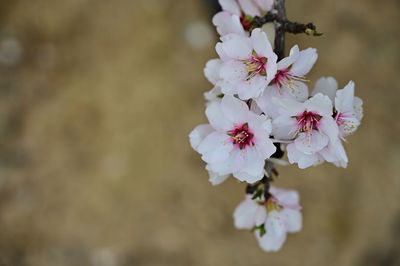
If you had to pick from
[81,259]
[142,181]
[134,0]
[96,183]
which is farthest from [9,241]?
[134,0]

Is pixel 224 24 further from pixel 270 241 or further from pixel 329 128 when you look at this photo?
pixel 270 241

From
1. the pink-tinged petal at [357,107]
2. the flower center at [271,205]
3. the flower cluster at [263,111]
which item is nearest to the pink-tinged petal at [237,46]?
the flower cluster at [263,111]

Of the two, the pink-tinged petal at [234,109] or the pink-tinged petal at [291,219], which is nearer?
the pink-tinged petal at [234,109]

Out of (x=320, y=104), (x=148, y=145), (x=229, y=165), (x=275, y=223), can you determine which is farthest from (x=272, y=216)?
(x=148, y=145)

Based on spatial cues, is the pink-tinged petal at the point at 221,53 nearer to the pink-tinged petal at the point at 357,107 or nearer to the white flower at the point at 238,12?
the white flower at the point at 238,12

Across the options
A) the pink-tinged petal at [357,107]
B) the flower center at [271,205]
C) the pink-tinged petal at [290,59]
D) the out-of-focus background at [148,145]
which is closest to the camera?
the pink-tinged petal at [290,59]

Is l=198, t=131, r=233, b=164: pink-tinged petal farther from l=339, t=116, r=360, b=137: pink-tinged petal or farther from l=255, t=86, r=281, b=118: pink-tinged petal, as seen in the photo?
l=339, t=116, r=360, b=137: pink-tinged petal

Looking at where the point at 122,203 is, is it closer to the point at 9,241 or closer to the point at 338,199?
the point at 9,241
